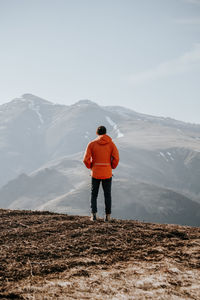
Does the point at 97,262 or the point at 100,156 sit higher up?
the point at 100,156

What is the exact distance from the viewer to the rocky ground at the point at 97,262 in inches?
216

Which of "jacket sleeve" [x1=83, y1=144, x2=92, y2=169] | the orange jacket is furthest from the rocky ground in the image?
"jacket sleeve" [x1=83, y1=144, x2=92, y2=169]

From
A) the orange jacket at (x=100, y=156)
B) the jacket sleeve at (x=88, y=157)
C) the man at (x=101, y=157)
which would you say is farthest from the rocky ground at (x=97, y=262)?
the jacket sleeve at (x=88, y=157)

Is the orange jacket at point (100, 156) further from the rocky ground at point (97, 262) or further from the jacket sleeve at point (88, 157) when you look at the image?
the rocky ground at point (97, 262)

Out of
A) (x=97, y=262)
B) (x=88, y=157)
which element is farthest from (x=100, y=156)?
(x=97, y=262)

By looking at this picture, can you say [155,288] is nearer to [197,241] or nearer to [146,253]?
[146,253]

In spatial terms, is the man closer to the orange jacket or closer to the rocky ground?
the orange jacket

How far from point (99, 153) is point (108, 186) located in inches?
50.1

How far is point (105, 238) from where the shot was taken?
891 centimetres

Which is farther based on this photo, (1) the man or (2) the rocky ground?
(1) the man

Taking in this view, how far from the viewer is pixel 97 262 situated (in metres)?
7.00

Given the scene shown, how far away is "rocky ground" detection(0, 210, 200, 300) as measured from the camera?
18.0 ft

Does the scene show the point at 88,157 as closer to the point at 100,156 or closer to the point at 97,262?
the point at 100,156

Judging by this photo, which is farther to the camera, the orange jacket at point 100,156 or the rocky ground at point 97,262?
the orange jacket at point 100,156
